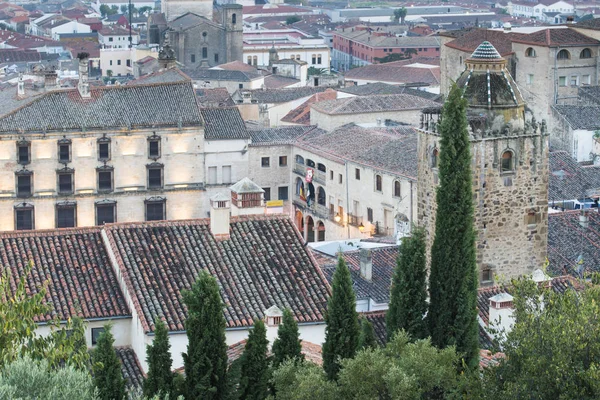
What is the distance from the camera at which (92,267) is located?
39312 mm

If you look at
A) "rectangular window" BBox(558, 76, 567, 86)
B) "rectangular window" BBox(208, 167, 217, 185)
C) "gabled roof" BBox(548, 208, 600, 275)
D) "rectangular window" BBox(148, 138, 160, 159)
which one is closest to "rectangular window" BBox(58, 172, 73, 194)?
"rectangular window" BBox(148, 138, 160, 159)

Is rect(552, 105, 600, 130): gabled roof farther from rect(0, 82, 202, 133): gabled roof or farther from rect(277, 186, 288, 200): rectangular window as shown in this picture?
rect(0, 82, 202, 133): gabled roof

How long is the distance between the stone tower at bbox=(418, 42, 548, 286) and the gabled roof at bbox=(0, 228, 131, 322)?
34.9 feet

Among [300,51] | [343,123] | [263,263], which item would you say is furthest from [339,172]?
[300,51]

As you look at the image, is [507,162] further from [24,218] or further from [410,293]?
[24,218]

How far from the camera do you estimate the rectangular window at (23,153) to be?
7425cm

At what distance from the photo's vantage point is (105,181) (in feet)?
249

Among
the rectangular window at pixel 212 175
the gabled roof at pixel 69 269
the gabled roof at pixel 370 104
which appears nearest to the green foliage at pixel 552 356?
the gabled roof at pixel 69 269

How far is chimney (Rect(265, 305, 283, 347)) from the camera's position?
35844 millimetres

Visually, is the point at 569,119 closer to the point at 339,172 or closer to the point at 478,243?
the point at 339,172

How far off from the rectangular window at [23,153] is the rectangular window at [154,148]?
5423mm

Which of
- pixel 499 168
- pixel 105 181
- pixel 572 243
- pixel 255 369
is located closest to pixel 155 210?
pixel 105 181

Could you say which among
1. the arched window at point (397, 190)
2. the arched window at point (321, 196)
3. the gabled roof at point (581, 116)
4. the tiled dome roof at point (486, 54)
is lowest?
the arched window at point (321, 196)

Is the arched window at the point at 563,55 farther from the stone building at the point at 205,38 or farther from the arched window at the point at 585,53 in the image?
the stone building at the point at 205,38
